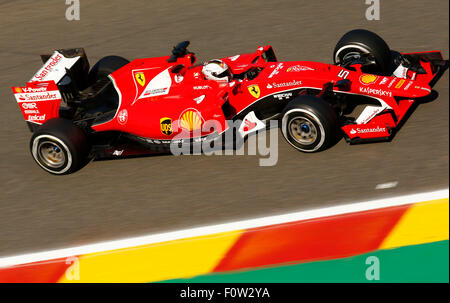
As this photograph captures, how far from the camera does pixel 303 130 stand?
6.77 meters

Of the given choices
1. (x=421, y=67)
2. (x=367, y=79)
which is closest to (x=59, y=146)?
(x=367, y=79)

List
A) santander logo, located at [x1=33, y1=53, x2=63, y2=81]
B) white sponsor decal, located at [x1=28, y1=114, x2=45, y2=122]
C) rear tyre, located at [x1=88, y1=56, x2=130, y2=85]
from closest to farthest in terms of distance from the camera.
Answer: white sponsor decal, located at [x1=28, y1=114, x2=45, y2=122] < santander logo, located at [x1=33, y1=53, x2=63, y2=81] < rear tyre, located at [x1=88, y1=56, x2=130, y2=85]

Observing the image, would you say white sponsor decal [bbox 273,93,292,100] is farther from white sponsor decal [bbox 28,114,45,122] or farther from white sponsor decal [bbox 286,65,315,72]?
white sponsor decal [bbox 28,114,45,122]

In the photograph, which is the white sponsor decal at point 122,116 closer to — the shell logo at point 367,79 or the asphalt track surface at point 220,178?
the asphalt track surface at point 220,178

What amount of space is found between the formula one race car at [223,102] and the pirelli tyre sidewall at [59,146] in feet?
0.04

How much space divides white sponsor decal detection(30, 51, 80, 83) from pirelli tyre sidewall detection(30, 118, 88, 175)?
2.59 feet

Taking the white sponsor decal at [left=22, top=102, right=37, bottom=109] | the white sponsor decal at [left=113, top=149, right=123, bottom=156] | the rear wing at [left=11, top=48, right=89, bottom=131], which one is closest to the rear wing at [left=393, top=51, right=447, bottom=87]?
the white sponsor decal at [left=113, top=149, right=123, bottom=156]

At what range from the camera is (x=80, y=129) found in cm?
732

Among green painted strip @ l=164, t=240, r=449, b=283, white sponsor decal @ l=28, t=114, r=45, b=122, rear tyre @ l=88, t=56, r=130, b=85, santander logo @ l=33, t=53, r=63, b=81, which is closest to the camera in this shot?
green painted strip @ l=164, t=240, r=449, b=283

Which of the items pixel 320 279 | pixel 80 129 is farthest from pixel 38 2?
pixel 320 279

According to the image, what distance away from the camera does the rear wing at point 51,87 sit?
296 inches

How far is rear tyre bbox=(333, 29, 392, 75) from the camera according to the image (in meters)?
7.51

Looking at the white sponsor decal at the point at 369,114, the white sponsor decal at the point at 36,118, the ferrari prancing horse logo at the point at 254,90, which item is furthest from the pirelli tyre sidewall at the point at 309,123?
the white sponsor decal at the point at 36,118

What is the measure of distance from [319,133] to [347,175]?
51cm
